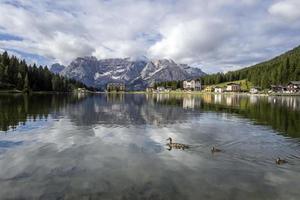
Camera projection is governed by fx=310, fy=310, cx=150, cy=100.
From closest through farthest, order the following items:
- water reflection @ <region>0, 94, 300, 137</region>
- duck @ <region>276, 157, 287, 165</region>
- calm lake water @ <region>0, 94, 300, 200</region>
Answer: calm lake water @ <region>0, 94, 300, 200</region>
duck @ <region>276, 157, 287, 165</region>
water reflection @ <region>0, 94, 300, 137</region>

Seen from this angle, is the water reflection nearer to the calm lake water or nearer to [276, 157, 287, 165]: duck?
the calm lake water

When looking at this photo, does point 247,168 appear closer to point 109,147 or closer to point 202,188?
point 202,188

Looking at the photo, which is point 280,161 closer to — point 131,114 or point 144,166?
point 144,166

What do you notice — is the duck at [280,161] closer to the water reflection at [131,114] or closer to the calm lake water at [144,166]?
the calm lake water at [144,166]

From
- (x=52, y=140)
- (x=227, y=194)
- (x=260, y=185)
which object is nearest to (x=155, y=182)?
(x=227, y=194)

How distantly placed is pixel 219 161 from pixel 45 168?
17977 millimetres

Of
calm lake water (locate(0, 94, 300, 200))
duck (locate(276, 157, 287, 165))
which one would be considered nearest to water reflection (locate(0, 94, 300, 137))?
calm lake water (locate(0, 94, 300, 200))

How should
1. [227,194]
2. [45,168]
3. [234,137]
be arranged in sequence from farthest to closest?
[234,137], [45,168], [227,194]

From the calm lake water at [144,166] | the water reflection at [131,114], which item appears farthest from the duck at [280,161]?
the water reflection at [131,114]

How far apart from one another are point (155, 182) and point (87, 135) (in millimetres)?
26001

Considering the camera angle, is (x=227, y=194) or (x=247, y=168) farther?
(x=247, y=168)

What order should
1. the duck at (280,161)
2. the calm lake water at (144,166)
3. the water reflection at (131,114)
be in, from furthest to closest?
1. the water reflection at (131,114)
2. the duck at (280,161)
3. the calm lake water at (144,166)

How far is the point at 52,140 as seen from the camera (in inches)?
1758

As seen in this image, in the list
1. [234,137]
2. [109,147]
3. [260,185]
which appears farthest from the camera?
[234,137]
